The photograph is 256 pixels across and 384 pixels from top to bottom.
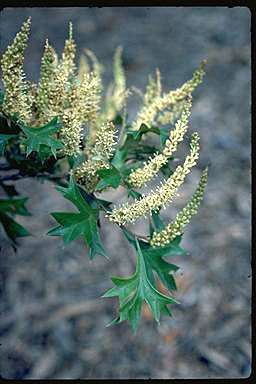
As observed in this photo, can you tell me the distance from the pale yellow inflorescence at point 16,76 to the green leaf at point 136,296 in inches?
20.1

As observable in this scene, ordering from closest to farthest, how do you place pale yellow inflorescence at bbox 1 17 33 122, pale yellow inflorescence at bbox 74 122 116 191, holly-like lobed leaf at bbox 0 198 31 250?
pale yellow inflorescence at bbox 1 17 33 122
pale yellow inflorescence at bbox 74 122 116 191
holly-like lobed leaf at bbox 0 198 31 250

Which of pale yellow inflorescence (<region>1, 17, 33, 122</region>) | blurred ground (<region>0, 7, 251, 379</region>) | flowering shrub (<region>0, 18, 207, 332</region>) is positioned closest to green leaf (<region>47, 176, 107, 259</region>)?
flowering shrub (<region>0, 18, 207, 332</region>)

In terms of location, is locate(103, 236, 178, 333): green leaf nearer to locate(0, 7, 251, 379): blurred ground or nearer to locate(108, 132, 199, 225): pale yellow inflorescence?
locate(108, 132, 199, 225): pale yellow inflorescence

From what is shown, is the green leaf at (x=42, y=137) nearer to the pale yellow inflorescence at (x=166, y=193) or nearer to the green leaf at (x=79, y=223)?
the green leaf at (x=79, y=223)

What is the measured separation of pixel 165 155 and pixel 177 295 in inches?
59.7

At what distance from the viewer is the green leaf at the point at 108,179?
138cm

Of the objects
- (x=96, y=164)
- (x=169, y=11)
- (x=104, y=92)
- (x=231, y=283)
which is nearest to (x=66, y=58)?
(x=96, y=164)

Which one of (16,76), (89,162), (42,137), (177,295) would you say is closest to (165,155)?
(89,162)

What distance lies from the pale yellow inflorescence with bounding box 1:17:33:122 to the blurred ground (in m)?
1.32

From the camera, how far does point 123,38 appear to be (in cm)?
457

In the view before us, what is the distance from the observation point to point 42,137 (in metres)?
1.36

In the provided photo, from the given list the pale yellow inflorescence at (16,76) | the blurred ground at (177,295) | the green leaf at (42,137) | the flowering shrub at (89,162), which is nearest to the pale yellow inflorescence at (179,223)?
the flowering shrub at (89,162)

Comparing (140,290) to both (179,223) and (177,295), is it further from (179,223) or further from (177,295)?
(177,295)

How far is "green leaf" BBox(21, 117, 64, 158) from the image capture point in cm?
135
